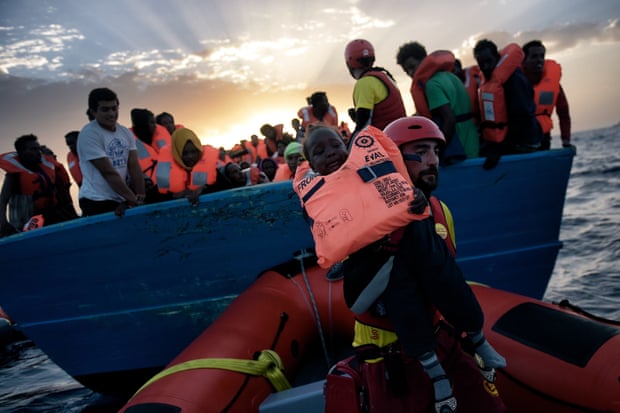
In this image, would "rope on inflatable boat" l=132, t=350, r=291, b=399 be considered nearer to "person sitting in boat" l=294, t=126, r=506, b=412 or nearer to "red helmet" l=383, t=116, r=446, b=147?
"person sitting in boat" l=294, t=126, r=506, b=412

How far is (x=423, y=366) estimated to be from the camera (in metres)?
1.29

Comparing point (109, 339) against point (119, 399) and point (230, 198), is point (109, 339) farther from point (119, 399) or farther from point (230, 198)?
point (230, 198)

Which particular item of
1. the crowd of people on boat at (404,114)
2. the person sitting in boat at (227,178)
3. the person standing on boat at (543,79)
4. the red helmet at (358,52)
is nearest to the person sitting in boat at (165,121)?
the crowd of people on boat at (404,114)

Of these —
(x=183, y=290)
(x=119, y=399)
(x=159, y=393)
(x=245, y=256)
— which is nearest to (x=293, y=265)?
(x=245, y=256)

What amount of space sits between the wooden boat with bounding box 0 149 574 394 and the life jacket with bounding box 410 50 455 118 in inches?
24.8

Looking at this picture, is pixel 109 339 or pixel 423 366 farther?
pixel 109 339

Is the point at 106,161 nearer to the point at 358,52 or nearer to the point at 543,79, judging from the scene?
the point at 358,52

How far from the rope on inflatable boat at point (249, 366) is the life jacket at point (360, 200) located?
118 centimetres

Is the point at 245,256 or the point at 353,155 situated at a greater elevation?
the point at 353,155

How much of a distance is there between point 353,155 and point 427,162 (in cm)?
34

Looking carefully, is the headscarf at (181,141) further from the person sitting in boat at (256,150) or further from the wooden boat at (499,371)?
the person sitting in boat at (256,150)

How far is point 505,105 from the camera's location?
11.2 ft

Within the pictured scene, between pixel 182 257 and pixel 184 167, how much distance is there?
1.00 metres

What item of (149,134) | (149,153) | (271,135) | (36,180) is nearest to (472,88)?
(149,153)
